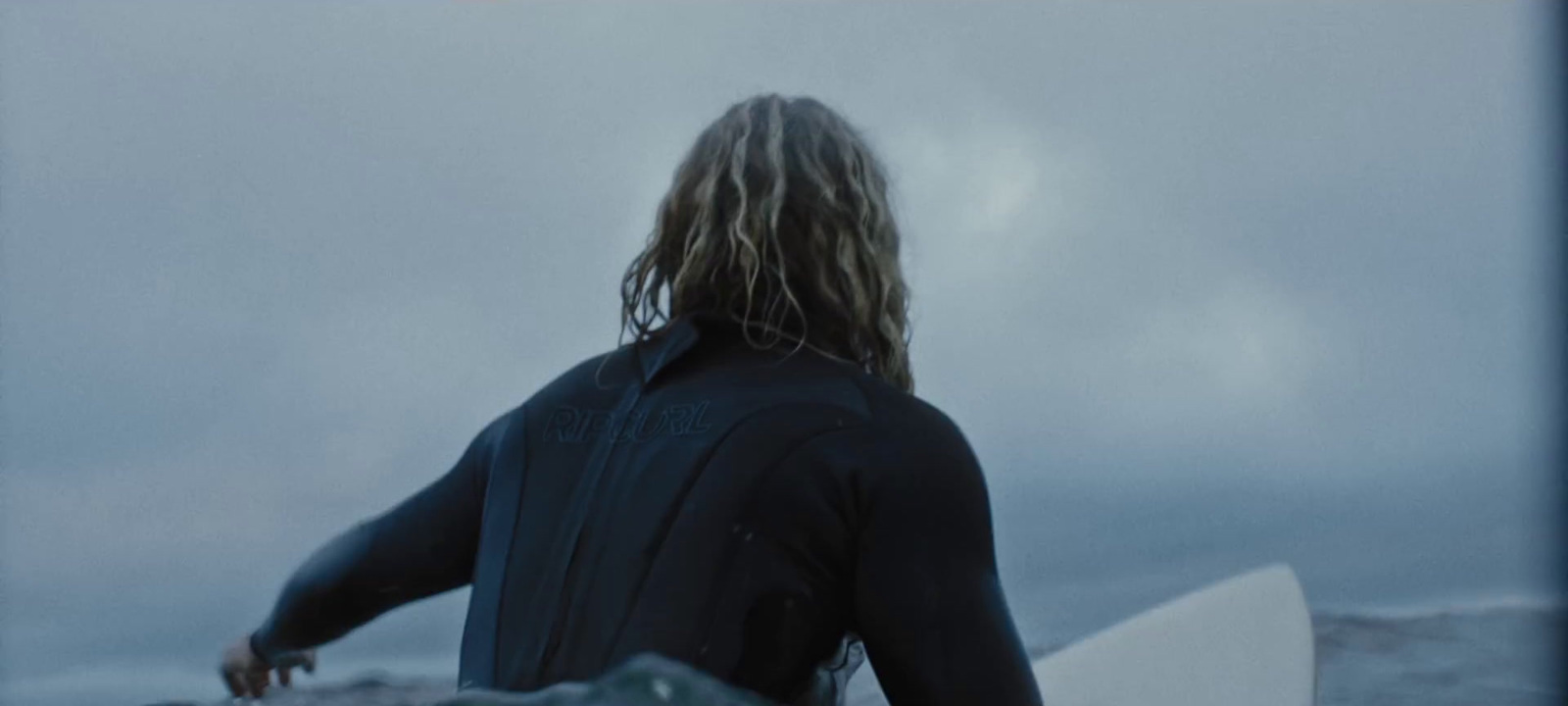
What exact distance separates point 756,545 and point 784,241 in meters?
0.28

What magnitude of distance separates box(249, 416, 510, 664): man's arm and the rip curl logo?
0.19 feet

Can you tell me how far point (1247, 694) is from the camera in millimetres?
1965

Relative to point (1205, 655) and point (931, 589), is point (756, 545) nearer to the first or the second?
point (931, 589)

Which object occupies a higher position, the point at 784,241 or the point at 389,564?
the point at 784,241

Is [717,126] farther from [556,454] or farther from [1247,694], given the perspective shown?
[1247,694]

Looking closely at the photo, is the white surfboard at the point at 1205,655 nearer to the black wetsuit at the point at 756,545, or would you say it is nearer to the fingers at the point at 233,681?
the black wetsuit at the point at 756,545

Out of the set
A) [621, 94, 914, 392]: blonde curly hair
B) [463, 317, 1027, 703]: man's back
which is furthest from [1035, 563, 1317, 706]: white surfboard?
[463, 317, 1027, 703]: man's back

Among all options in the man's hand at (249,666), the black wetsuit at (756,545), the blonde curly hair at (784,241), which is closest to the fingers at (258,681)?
the man's hand at (249,666)

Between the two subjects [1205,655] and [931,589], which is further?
[1205,655]

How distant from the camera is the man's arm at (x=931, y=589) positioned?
3.69 ft

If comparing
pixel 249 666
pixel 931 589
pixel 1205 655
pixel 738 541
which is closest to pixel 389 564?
pixel 249 666

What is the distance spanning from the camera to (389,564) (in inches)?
52.2

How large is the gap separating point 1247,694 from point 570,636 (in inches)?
42.9

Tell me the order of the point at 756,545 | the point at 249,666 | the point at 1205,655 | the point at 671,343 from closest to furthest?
the point at 756,545 → the point at 671,343 → the point at 249,666 → the point at 1205,655
